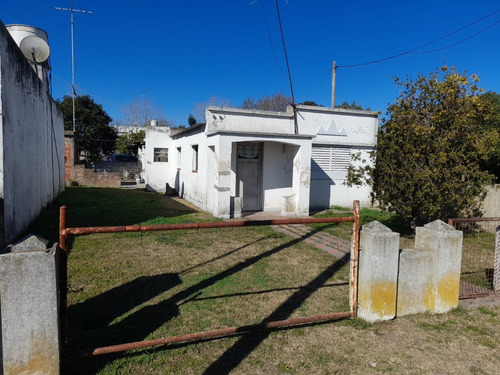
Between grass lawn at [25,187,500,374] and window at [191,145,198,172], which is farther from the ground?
window at [191,145,198,172]

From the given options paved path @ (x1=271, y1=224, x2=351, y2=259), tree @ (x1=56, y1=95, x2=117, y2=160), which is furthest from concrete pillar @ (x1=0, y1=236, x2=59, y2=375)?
tree @ (x1=56, y1=95, x2=117, y2=160)

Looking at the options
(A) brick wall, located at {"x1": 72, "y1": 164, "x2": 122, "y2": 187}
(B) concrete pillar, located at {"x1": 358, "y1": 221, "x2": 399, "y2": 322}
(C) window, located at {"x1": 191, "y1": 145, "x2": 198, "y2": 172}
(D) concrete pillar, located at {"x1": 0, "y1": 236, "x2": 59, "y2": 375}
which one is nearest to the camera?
(D) concrete pillar, located at {"x1": 0, "y1": 236, "x2": 59, "y2": 375}

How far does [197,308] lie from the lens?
4.28 m

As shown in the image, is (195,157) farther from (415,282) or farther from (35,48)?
(415,282)

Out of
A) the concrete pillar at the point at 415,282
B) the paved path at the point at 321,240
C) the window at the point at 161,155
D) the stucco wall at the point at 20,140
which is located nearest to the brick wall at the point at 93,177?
the window at the point at 161,155

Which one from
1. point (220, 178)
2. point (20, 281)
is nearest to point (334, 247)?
point (220, 178)

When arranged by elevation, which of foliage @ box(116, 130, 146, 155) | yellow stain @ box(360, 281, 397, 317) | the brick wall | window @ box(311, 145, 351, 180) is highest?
foliage @ box(116, 130, 146, 155)

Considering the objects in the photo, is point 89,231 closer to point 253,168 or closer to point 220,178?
point 220,178

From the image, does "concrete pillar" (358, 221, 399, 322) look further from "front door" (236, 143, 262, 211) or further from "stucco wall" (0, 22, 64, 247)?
"front door" (236, 143, 262, 211)

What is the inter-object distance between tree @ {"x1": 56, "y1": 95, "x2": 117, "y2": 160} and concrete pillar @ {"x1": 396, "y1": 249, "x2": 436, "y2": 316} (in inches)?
1132

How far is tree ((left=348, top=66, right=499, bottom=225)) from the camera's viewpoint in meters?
6.91

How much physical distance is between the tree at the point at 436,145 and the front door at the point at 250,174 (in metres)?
5.23

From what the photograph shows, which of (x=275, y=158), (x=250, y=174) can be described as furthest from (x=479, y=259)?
(x=250, y=174)

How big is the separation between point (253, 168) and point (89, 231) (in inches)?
379
